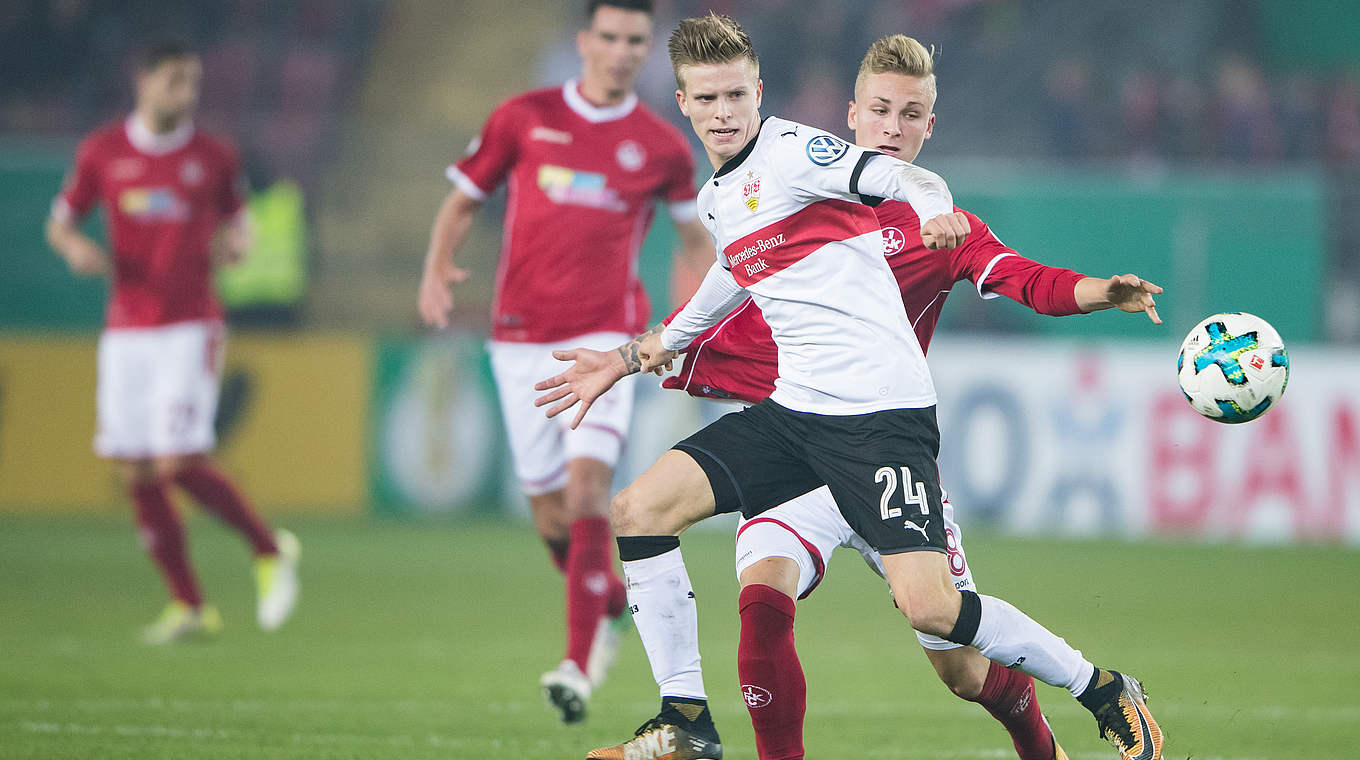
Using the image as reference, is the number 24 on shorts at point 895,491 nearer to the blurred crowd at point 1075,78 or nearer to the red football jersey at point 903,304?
the red football jersey at point 903,304

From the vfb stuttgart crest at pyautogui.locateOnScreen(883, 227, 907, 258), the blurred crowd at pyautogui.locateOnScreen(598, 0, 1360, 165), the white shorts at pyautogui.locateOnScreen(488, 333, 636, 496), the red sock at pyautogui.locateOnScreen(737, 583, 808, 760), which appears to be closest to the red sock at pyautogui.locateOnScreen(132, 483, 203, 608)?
the white shorts at pyautogui.locateOnScreen(488, 333, 636, 496)

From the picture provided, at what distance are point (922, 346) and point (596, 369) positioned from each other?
998mm

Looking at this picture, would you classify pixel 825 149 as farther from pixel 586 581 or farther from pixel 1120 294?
pixel 586 581

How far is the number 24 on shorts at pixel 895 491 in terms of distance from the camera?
14.3ft

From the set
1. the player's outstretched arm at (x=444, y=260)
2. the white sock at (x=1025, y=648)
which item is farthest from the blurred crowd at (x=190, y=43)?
the white sock at (x=1025, y=648)

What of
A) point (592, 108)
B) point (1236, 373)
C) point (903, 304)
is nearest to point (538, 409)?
point (592, 108)

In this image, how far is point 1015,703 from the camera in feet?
15.5

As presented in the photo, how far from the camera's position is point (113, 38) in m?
17.5

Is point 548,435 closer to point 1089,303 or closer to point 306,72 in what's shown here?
point 1089,303

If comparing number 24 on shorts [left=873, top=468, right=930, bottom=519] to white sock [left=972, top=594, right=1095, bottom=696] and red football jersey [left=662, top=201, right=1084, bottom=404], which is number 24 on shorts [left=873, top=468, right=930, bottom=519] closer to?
white sock [left=972, top=594, right=1095, bottom=696]

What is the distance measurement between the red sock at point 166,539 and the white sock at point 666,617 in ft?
14.0

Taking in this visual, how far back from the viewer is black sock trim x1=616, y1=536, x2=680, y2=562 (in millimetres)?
4707

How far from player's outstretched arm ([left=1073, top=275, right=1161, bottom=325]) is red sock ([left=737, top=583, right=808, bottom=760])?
1217 mm

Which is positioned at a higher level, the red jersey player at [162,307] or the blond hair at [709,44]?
the blond hair at [709,44]
